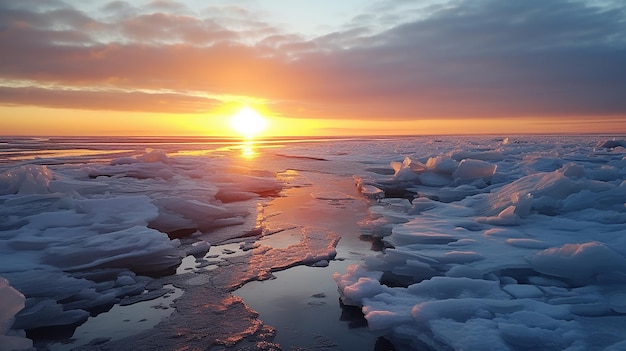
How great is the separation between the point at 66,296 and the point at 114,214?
2.29 m

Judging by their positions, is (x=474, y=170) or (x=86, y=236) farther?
(x=474, y=170)

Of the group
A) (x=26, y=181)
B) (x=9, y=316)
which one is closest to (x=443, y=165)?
(x=26, y=181)

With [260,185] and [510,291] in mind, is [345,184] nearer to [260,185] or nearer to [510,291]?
[260,185]

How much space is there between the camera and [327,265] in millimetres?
4875

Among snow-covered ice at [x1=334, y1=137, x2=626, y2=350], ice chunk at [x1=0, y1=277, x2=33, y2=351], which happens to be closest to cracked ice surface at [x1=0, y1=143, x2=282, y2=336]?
ice chunk at [x1=0, y1=277, x2=33, y2=351]

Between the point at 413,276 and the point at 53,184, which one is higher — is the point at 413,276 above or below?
below

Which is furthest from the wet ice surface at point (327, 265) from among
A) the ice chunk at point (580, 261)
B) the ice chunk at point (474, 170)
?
the ice chunk at point (474, 170)

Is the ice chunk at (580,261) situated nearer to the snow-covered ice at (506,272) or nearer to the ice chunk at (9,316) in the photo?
the snow-covered ice at (506,272)

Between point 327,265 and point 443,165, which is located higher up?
point 443,165

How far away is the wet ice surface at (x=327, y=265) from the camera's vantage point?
3.06 meters

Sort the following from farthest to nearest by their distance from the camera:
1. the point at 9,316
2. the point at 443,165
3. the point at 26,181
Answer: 1. the point at 443,165
2. the point at 26,181
3. the point at 9,316

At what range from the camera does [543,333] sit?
2.76 m

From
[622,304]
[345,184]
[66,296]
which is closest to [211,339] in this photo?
[66,296]

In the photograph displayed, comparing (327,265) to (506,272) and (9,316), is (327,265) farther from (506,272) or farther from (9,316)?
(9,316)
